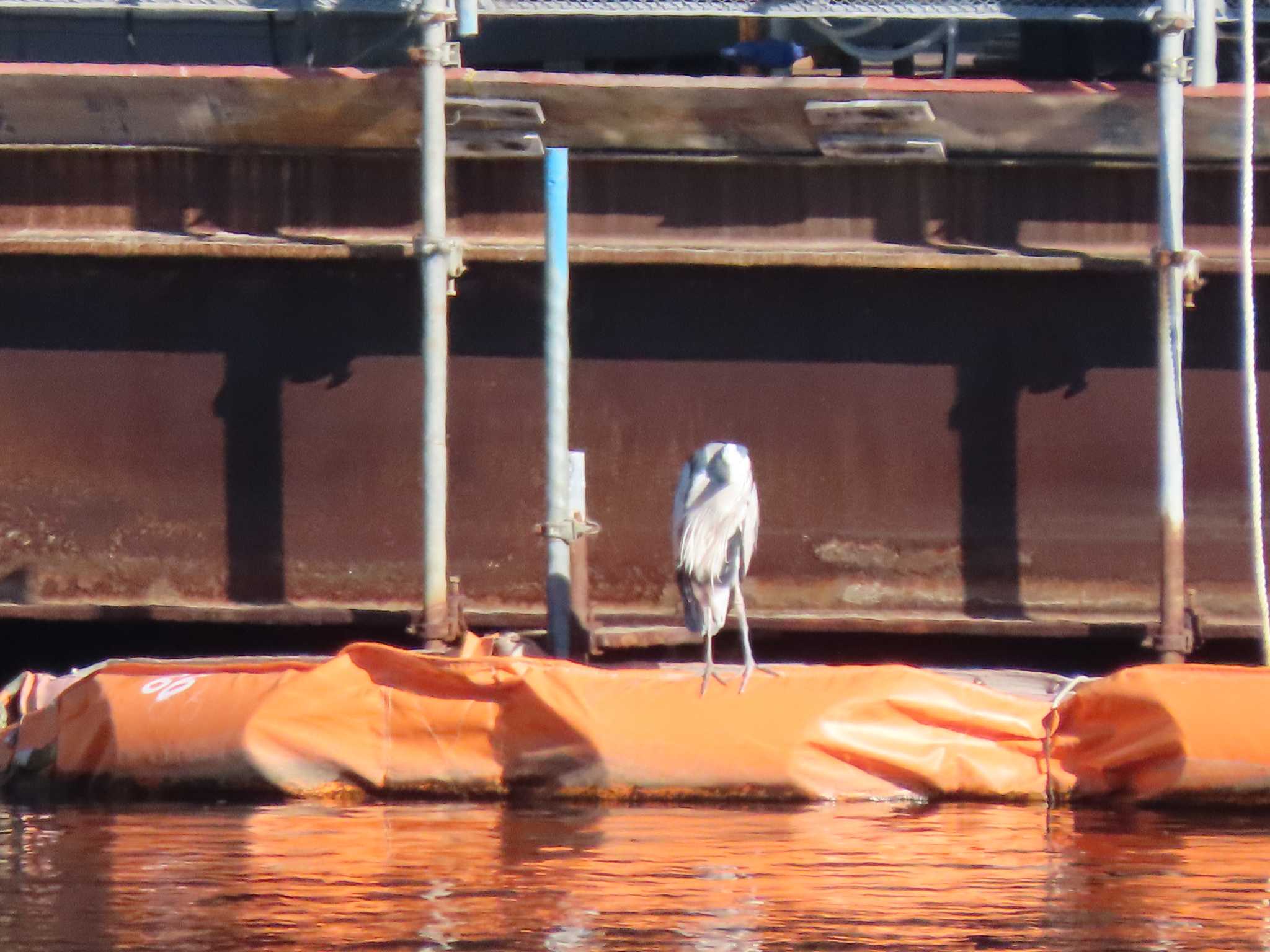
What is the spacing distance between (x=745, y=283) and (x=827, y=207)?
545mm

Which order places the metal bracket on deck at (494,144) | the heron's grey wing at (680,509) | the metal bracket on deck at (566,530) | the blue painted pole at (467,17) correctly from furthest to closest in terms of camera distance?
the metal bracket on deck at (494,144) → the blue painted pole at (467,17) → the metal bracket on deck at (566,530) → the heron's grey wing at (680,509)

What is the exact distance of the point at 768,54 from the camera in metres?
10.2

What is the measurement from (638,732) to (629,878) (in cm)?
180

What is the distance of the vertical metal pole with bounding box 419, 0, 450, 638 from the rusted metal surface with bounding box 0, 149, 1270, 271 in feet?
1.76

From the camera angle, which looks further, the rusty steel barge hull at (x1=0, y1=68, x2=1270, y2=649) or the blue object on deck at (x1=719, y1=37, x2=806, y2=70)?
the blue object on deck at (x1=719, y1=37, x2=806, y2=70)

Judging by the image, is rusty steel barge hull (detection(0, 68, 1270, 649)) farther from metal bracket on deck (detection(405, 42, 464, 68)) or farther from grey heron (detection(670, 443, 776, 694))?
grey heron (detection(670, 443, 776, 694))

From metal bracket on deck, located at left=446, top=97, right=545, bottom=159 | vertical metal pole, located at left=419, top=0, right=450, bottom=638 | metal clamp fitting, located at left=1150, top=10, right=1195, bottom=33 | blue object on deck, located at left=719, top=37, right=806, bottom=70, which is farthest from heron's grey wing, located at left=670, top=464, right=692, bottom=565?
metal clamp fitting, located at left=1150, top=10, right=1195, bottom=33

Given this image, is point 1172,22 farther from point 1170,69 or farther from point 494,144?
point 494,144

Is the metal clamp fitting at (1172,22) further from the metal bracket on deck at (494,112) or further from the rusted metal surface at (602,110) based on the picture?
the metal bracket on deck at (494,112)

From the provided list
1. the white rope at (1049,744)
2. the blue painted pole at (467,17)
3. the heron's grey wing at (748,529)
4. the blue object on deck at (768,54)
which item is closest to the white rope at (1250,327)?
the white rope at (1049,744)

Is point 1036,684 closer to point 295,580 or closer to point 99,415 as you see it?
point 295,580

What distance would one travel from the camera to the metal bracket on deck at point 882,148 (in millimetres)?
9320

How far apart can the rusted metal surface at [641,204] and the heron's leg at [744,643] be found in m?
1.76

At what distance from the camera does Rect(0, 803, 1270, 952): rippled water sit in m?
5.21
